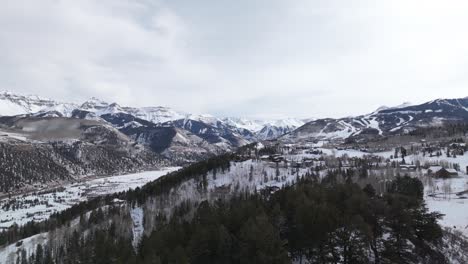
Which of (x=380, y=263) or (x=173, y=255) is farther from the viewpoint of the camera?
(x=380, y=263)

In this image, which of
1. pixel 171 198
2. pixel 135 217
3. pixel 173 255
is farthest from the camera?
pixel 171 198

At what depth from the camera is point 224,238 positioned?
57.2 meters

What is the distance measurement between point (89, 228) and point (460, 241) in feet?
424

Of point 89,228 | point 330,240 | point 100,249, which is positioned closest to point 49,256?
point 89,228

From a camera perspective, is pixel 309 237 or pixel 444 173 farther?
pixel 444 173

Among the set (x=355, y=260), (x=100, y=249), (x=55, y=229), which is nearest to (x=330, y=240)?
(x=355, y=260)

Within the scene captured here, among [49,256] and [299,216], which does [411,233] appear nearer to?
[299,216]

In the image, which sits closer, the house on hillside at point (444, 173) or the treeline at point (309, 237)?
the treeline at point (309, 237)

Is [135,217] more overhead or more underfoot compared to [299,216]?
more underfoot

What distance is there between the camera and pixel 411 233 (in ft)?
209

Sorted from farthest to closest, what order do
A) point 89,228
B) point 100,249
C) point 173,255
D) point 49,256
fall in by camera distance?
1. point 89,228
2. point 49,256
3. point 100,249
4. point 173,255

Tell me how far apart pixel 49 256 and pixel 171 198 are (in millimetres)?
69351

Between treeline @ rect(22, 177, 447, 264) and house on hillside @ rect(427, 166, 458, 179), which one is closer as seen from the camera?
treeline @ rect(22, 177, 447, 264)

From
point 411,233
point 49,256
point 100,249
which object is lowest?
point 49,256
